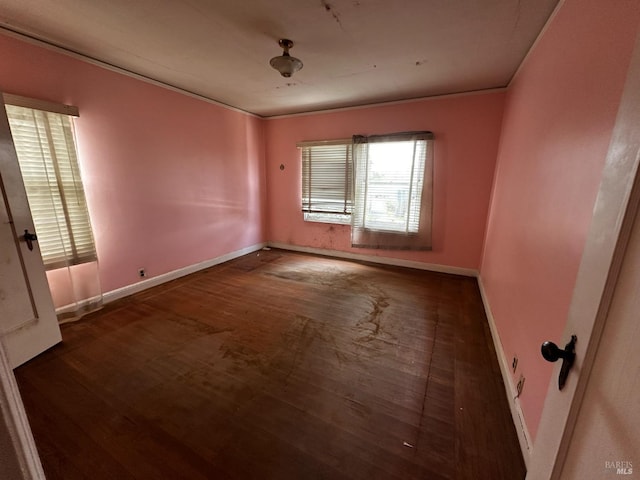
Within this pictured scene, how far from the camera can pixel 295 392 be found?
1697 mm

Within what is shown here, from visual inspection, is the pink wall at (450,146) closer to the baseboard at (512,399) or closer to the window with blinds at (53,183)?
the baseboard at (512,399)

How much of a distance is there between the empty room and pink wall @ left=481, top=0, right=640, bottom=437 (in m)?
0.02

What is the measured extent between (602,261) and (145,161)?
3.77m

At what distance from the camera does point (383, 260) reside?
4.27 metres

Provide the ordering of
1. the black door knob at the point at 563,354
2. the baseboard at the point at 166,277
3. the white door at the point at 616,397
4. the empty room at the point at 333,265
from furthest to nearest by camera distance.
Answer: the baseboard at the point at 166,277 < the empty room at the point at 333,265 < the black door knob at the point at 563,354 < the white door at the point at 616,397

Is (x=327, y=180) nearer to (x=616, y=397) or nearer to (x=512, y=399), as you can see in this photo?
(x=512, y=399)

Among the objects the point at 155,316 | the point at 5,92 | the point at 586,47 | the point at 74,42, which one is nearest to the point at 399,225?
the point at 586,47

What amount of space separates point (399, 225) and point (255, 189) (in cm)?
270

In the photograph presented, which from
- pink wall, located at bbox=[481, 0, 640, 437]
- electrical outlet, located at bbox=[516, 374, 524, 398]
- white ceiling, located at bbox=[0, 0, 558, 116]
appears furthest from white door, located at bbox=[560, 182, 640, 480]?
white ceiling, located at bbox=[0, 0, 558, 116]

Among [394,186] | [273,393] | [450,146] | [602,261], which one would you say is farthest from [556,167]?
[394,186]

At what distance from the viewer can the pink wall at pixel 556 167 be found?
3.31ft

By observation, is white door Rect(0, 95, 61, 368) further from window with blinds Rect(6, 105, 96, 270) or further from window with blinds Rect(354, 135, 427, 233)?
window with blinds Rect(354, 135, 427, 233)

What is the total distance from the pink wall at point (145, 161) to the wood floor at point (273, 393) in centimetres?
77

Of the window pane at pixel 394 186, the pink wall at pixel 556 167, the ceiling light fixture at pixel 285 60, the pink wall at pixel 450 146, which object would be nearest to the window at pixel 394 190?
the window pane at pixel 394 186
